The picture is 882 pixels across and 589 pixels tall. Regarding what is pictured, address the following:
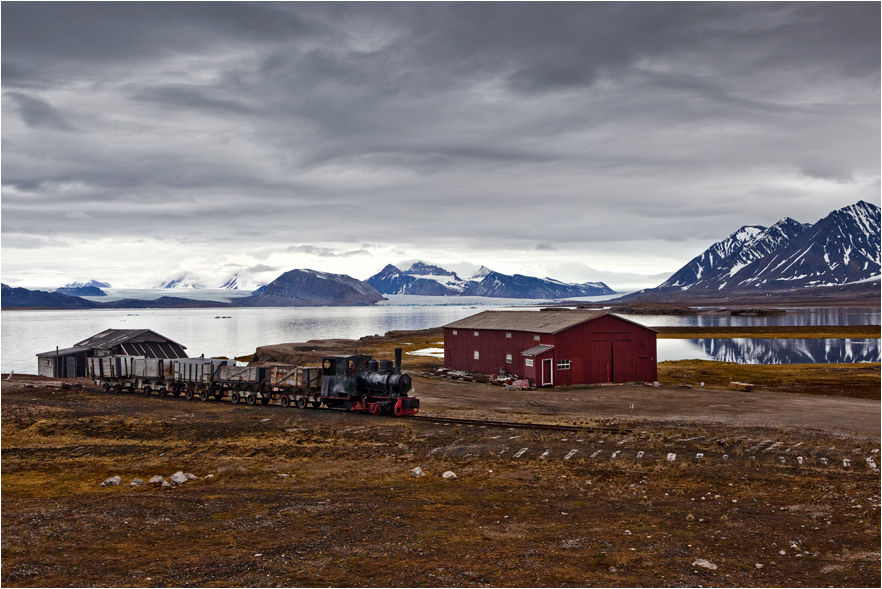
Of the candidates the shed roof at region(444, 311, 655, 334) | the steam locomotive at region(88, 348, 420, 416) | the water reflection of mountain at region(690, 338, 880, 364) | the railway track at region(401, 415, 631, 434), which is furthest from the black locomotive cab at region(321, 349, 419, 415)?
the water reflection of mountain at region(690, 338, 880, 364)

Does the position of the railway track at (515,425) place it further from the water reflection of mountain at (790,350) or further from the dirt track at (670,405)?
the water reflection of mountain at (790,350)

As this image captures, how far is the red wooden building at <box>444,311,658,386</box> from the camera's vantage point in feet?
177

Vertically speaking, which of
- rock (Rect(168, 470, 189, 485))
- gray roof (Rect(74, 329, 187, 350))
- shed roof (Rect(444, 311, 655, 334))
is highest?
shed roof (Rect(444, 311, 655, 334))

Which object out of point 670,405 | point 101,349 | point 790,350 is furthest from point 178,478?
point 790,350

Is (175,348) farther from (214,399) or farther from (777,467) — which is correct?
(777,467)

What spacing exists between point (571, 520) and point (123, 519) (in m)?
12.6

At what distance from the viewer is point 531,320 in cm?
6047

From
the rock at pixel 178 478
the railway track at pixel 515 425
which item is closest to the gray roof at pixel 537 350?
the railway track at pixel 515 425

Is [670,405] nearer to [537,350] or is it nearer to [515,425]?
[537,350]

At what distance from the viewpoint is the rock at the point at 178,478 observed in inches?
895

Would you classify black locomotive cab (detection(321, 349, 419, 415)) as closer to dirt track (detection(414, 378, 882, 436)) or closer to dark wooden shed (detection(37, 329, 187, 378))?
dirt track (detection(414, 378, 882, 436))

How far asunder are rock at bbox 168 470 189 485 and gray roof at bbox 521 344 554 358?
114ft

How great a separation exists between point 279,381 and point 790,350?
292 feet

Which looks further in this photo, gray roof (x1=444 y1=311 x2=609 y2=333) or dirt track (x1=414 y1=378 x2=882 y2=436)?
gray roof (x1=444 y1=311 x2=609 y2=333)
